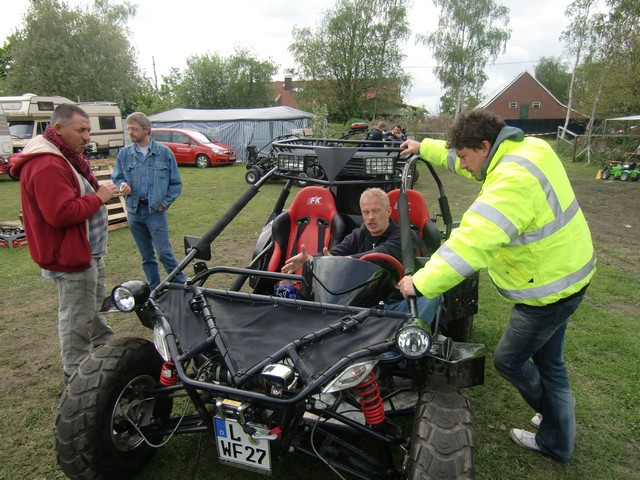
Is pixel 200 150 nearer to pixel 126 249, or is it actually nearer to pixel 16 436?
pixel 126 249

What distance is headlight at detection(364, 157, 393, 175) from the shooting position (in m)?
3.35

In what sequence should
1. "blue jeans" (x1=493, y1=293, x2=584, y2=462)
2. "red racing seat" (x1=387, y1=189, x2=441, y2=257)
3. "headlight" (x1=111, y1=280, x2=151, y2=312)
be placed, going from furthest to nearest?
"red racing seat" (x1=387, y1=189, x2=441, y2=257) < "headlight" (x1=111, y1=280, x2=151, y2=312) < "blue jeans" (x1=493, y1=293, x2=584, y2=462)

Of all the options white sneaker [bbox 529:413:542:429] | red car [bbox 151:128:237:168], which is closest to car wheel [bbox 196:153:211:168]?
red car [bbox 151:128:237:168]

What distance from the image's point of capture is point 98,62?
104ft

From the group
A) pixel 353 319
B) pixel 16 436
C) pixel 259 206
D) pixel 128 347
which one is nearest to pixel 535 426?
pixel 353 319

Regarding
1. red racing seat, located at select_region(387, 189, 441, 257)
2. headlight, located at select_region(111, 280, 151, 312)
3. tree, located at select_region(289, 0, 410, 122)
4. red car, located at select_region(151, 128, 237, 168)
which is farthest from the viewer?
tree, located at select_region(289, 0, 410, 122)

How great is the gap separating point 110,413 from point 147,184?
2.80 meters

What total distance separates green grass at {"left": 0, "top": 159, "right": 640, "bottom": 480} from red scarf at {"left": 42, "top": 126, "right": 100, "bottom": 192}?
1.59 m

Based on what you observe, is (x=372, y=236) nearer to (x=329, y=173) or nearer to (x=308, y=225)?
(x=329, y=173)

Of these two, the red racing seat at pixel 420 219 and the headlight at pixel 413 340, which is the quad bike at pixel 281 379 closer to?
the headlight at pixel 413 340

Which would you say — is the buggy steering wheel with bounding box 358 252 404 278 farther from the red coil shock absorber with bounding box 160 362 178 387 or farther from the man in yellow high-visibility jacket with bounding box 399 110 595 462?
the red coil shock absorber with bounding box 160 362 178 387

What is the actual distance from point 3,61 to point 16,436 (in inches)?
1850

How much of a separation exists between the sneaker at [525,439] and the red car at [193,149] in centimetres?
1777

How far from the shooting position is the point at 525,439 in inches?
114
